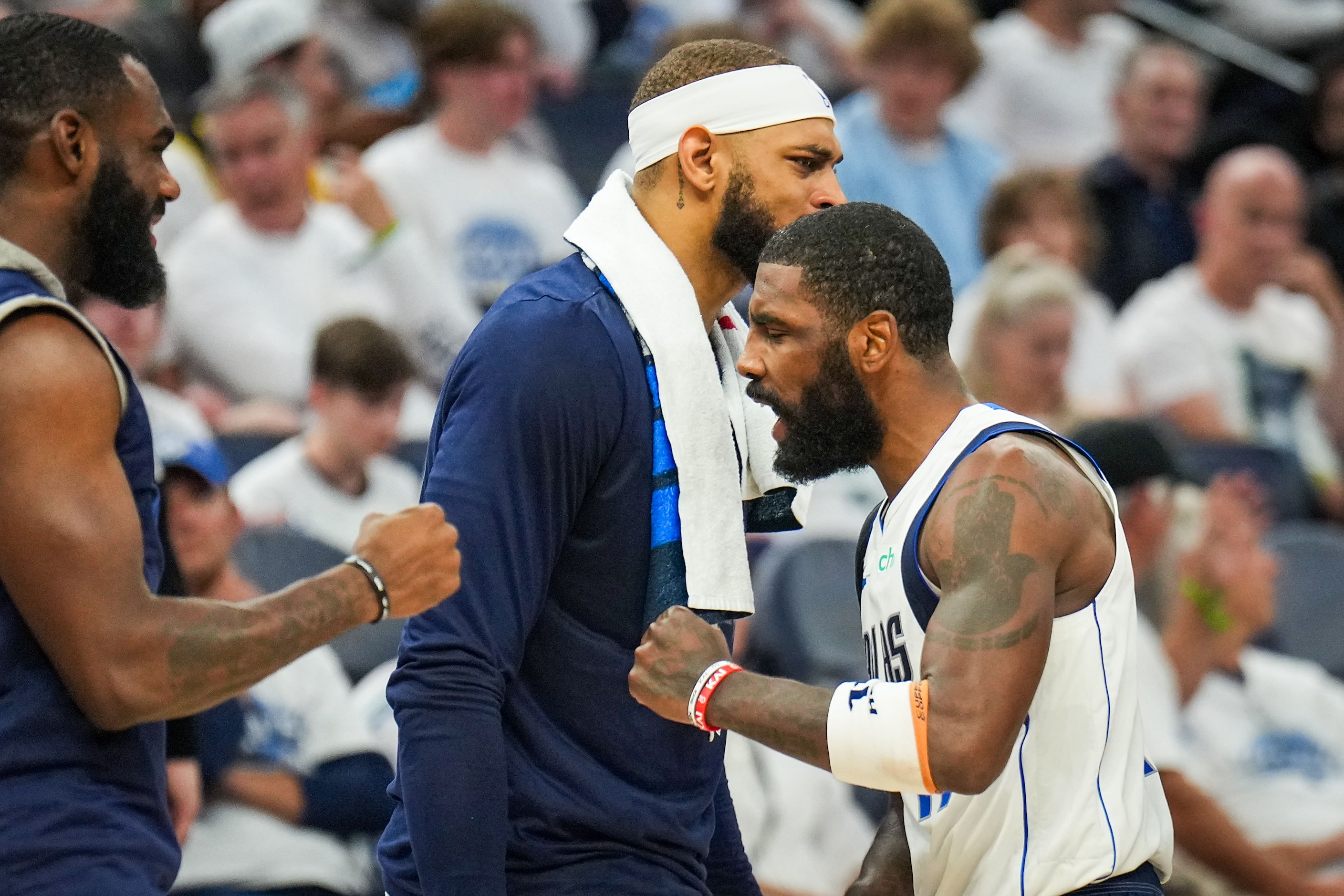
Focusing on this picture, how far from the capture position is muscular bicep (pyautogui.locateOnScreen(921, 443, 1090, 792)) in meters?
2.36

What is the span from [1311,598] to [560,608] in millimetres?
4493

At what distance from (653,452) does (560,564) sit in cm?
22

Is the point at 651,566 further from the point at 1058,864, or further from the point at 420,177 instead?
the point at 420,177

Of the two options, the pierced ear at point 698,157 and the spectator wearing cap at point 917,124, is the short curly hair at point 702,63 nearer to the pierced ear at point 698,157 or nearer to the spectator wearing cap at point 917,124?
the pierced ear at point 698,157

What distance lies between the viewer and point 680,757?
269cm

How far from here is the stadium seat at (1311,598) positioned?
6.28 m

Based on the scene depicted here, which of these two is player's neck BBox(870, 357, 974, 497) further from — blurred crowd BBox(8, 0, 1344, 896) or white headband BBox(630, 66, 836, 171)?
blurred crowd BBox(8, 0, 1344, 896)

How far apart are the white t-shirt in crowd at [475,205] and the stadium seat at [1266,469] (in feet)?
8.10

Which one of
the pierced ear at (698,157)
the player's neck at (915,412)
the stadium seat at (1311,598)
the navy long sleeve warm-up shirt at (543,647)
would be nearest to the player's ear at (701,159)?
the pierced ear at (698,157)

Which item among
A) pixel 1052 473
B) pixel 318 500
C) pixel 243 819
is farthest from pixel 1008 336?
pixel 1052 473

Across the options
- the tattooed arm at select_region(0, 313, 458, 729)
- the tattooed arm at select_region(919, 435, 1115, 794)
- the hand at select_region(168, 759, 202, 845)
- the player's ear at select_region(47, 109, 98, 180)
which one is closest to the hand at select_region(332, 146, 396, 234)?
the hand at select_region(168, 759, 202, 845)

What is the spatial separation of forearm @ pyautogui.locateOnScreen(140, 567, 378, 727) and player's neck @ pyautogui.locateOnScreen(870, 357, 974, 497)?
81cm

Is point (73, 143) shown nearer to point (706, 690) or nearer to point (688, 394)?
point (688, 394)

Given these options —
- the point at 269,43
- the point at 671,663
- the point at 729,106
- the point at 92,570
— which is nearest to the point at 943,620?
the point at 671,663
